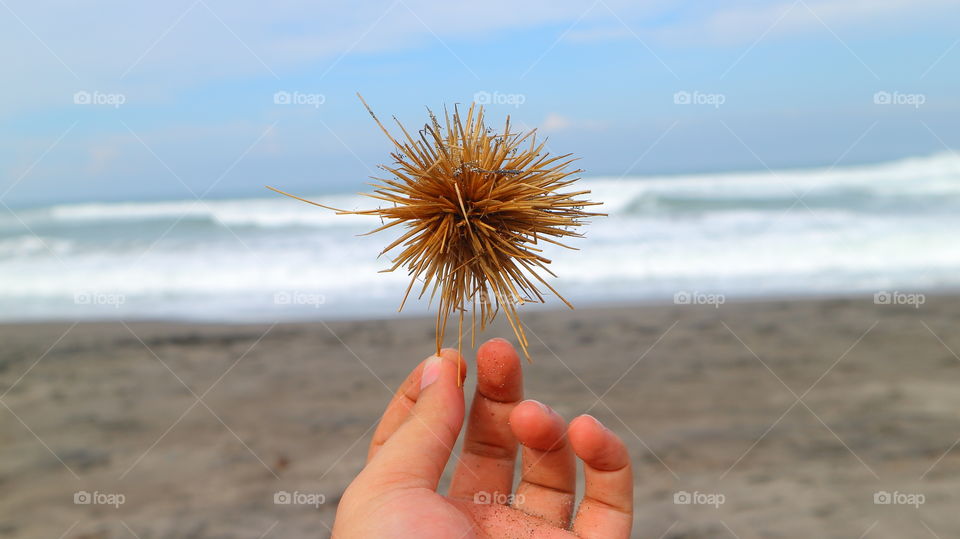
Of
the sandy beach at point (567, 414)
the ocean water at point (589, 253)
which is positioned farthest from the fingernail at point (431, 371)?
the ocean water at point (589, 253)

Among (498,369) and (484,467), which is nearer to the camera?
(498,369)

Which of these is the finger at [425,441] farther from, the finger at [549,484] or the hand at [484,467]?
the finger at [549,484]

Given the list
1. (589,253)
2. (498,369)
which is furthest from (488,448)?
(589,253)

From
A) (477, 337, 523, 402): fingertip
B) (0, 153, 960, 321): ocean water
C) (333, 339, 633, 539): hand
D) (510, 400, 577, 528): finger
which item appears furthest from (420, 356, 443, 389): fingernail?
(0, 153, 960, 321): ocean water

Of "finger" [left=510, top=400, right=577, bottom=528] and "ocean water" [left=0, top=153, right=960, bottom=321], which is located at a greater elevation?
"ocean water" [left=0, top=153, right=960, bottom=321]

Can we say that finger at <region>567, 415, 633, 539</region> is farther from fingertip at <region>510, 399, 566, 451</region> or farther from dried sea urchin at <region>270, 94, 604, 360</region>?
dried sea urchin at <region>270, 94, 604, 360</region>

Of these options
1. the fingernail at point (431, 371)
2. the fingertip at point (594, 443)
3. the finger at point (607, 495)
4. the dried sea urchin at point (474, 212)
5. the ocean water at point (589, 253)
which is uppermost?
the ocean water at point (589, 253)

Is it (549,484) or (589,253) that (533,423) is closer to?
(549,484)
